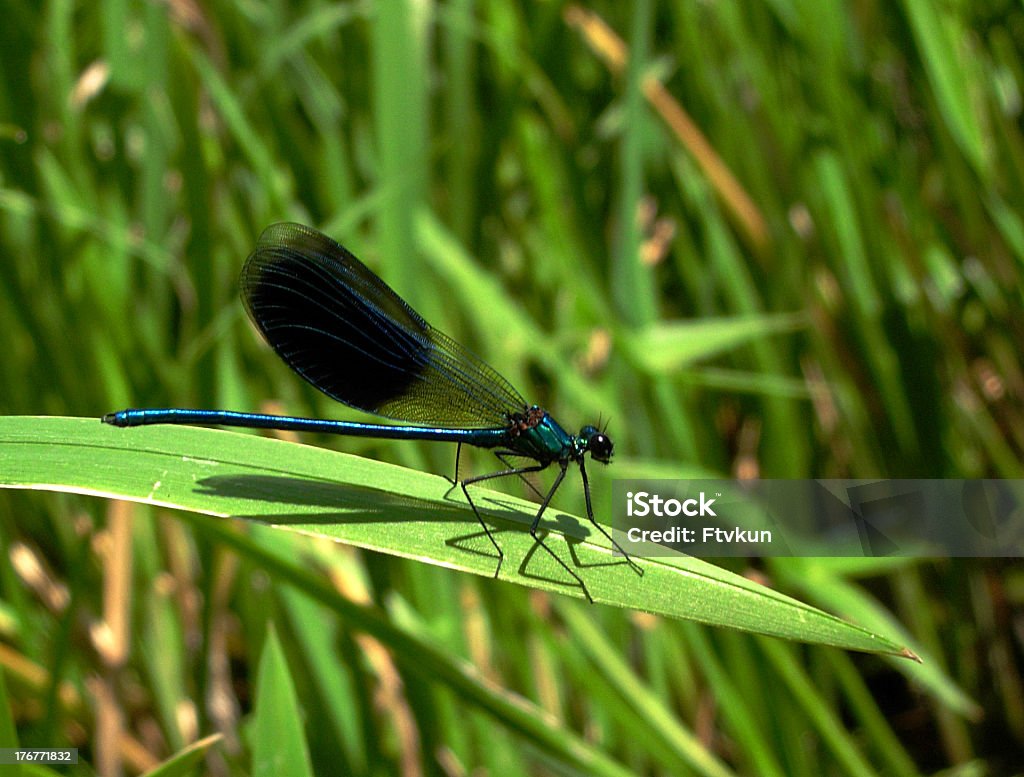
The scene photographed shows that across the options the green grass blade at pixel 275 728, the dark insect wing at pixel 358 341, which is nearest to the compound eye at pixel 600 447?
the dark insect wing at pixel 358 341

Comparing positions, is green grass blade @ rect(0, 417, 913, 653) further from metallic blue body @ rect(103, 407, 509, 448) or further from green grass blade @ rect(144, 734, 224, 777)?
green grass blade @ rect(144, 734, 224, 777)

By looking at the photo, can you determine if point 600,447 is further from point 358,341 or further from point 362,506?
point 362,506

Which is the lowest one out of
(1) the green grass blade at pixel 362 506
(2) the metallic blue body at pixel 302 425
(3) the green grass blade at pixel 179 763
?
(3) the green grass blade at pixel 179 763

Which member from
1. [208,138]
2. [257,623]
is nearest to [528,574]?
[257,623]

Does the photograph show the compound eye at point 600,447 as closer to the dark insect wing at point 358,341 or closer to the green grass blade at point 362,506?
the dark insect wing at point 358,341

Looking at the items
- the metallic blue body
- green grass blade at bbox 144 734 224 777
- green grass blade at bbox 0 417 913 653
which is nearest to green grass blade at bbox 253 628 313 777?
green grass blade at bbox 144 734 224 777

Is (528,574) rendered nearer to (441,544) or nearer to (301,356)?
(441,544)
